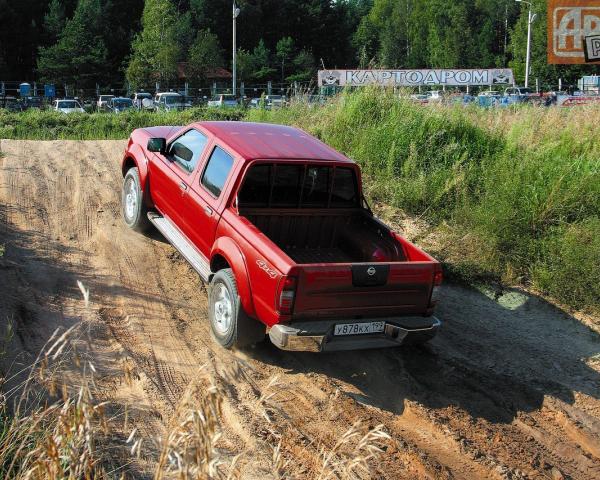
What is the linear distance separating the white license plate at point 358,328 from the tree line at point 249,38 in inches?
1551

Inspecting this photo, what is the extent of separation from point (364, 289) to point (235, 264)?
115cm

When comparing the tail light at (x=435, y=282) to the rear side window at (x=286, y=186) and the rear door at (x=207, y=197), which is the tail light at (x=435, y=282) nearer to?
the rear side window at (x=286, y=186)

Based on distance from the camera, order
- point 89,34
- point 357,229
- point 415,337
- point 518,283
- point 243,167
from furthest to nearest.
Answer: point 89,34
point 518,283
point 357,229
point 243,167
point 415,337

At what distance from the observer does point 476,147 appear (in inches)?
461

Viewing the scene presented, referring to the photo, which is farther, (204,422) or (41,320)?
(41,320)

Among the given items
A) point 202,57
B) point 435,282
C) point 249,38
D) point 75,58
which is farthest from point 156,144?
point 249,38

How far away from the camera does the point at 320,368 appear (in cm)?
643

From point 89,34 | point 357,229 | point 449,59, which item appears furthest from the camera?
point 449,59

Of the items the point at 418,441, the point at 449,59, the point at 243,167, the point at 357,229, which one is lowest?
the point at 418,441

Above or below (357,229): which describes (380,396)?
below

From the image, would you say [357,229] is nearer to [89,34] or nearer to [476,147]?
[476,147]

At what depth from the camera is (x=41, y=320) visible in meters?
6.44

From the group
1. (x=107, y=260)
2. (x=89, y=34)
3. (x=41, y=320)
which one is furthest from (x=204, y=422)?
(x=89, y=34)

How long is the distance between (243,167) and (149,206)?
209 cm
